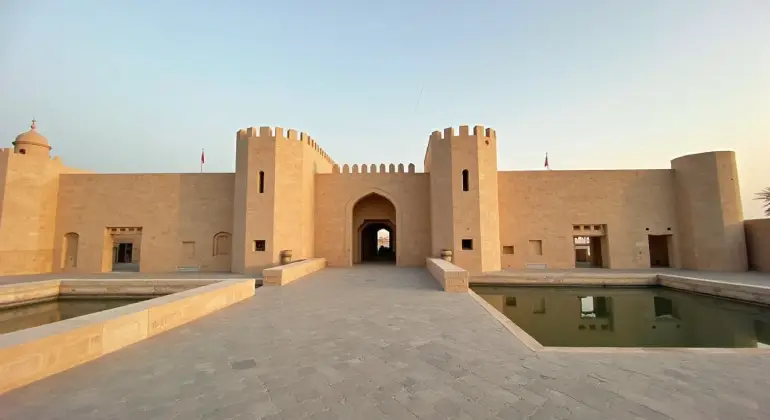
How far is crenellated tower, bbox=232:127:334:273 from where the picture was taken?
1354 cm

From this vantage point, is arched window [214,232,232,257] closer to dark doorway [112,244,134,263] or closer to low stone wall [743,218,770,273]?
dark doorway [112,244,134,263]

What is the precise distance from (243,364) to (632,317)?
8.08 meters

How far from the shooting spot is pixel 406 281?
9.99 m

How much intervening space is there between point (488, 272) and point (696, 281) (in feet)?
19.6

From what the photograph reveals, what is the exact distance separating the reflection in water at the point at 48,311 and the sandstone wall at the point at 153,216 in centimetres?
527

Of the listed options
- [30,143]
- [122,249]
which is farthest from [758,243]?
[122,249]

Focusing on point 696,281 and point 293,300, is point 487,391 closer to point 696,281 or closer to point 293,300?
point 293,300

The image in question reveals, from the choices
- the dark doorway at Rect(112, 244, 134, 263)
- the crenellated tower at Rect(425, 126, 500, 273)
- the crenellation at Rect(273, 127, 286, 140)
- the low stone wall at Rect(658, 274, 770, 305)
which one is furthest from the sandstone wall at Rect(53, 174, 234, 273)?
the low stone wall at Rect(658, 274, 770, 305)

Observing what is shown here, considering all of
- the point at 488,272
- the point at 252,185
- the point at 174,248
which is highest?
the point at 252,185

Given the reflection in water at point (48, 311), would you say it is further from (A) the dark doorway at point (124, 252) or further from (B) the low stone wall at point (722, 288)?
(A) the dark doorway at point (124, 252)

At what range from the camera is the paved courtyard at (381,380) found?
2484 millimetres

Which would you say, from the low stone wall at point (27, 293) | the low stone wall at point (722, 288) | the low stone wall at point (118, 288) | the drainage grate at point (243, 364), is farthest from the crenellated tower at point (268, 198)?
the low stone wall at point (722, 288)

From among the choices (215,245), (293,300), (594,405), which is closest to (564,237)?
(293,300)

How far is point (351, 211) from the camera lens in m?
16.0
